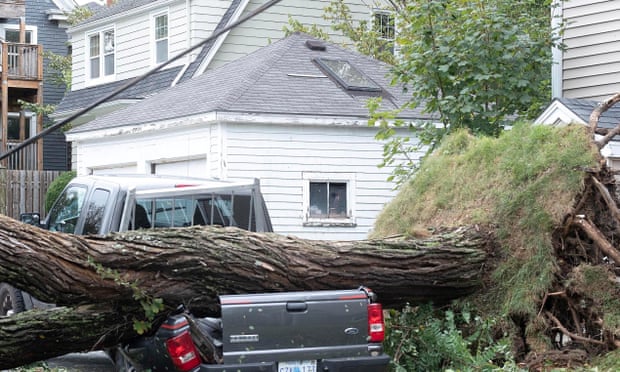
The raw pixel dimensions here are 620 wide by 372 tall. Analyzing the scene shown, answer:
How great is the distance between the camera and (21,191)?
25359 mm

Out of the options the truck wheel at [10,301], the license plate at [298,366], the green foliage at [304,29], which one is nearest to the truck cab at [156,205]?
the truck wheel at [10,301]

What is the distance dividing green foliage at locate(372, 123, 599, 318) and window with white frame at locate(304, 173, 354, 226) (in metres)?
7.21

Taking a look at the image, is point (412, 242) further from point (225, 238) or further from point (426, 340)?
point (225, 238)

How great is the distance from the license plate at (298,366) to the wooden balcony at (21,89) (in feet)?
78.4

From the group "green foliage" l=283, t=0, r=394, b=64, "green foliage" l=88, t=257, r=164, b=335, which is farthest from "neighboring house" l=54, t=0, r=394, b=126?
"green foliage" l=88, t=257, r=164, b=335

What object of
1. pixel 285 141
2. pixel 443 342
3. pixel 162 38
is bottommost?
pixel 443 342

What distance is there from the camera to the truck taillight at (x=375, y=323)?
A: 7.43m

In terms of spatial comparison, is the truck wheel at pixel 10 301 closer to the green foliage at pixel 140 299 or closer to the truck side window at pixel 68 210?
the truck side window at pixel 68 210

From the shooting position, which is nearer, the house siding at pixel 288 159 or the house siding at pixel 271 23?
the house siding at pixel 288 159

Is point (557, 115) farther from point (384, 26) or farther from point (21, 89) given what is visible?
point (21, 89)

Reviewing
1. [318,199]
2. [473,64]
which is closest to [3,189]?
[318,199]

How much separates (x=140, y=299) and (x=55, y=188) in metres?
18.0

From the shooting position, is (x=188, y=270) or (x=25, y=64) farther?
(x=25, y=64)

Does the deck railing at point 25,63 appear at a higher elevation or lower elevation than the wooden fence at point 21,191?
higher
